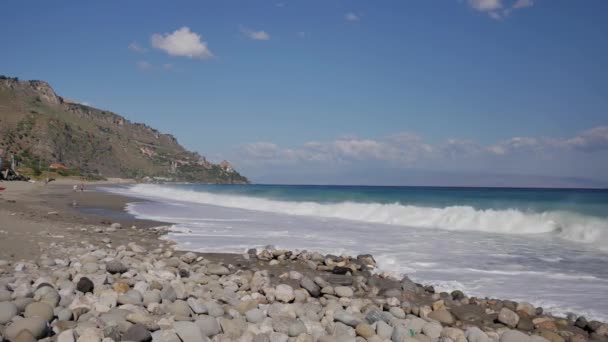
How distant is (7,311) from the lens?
462 cm

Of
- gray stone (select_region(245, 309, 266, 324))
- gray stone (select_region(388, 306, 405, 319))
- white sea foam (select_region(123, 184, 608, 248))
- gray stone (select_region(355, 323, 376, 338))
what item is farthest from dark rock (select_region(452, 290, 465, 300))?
white sea foam (select_region(123, 184, 608, 248))

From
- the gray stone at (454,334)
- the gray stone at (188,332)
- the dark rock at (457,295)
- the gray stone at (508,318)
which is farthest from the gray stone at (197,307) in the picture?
the dark rock at (457,295)

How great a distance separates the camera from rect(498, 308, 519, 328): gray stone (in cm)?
652

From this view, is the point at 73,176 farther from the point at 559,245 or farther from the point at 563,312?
the point at 563,312

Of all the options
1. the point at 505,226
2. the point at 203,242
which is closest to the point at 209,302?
the point at 203,242

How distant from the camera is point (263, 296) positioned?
6867 millimetres

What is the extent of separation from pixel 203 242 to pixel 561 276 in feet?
29.1

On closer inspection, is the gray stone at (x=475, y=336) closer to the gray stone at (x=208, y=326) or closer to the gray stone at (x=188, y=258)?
the gray stone at (x=208, y=326)

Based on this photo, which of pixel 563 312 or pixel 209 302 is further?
pixel 563 312

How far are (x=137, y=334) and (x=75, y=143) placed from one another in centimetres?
12274

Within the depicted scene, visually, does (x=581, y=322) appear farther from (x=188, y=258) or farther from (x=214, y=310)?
(x=188, y=258)

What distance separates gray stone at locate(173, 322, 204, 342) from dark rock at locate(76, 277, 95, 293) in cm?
178

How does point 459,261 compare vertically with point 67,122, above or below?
below

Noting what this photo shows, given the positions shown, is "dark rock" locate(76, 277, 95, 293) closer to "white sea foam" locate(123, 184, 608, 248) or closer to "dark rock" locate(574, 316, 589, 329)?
"dark rock" locate(574, 316, 589, 329)
